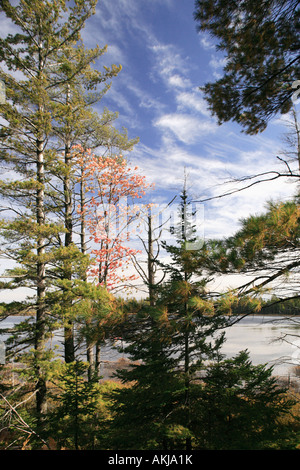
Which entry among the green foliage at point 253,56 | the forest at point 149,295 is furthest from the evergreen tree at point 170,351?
the green foliage at point 253,56

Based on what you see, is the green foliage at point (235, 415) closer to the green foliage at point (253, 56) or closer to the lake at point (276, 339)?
the lake at point (276, 339)

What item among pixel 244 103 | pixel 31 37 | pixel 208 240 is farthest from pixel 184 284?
pixel 31 37

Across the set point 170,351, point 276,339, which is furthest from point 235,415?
point 276,339

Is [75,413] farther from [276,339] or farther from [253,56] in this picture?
[253,56]

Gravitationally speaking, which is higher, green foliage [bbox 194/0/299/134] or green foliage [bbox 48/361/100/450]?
green foliage [bbox 194/0/299/134]

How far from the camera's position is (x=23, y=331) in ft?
22.9

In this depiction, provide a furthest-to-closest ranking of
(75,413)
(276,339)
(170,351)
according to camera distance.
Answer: (276,339) → (75,413) → (170,351)

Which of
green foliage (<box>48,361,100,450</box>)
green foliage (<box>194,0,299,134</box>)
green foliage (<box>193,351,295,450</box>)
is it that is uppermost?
green foliage (<box>194,0,299,134</box>)

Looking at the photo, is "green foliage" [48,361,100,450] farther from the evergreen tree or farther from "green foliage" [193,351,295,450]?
"green foliage" [193,351,295,450]

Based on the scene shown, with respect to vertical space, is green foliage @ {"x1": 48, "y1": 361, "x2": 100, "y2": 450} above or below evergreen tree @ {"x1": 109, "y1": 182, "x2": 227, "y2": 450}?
below

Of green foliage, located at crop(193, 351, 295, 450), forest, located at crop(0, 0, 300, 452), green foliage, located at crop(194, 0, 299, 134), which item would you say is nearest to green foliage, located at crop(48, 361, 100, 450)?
forest, located at crop(0, 0, 300, 452)

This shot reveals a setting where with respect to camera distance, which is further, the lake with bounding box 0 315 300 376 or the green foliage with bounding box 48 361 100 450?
the green foliage with bounding box 48 361 100 450

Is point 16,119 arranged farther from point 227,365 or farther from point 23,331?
point 227,365

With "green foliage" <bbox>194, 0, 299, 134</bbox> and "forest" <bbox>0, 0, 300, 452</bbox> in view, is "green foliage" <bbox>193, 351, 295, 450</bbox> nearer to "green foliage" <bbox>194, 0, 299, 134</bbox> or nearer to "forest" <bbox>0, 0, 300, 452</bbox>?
"forest" <bbox>0, 0, 300, 452</bbox>
